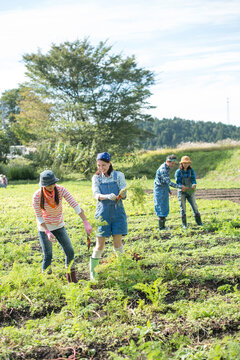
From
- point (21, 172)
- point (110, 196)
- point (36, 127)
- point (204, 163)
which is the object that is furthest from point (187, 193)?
point (36, 127)

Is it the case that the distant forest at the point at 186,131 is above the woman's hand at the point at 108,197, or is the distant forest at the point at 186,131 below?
above

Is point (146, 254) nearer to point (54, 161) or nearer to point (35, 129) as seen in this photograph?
point (54, 161)

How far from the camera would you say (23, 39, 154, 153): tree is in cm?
3412

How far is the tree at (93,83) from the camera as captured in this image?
3412 centimetres

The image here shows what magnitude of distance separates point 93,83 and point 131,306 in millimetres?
31617

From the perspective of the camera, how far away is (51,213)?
5246mm

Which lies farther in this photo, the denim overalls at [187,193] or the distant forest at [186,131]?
the distant forest at [186,131]

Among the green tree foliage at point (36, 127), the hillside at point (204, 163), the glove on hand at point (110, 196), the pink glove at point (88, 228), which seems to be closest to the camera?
the pink glove at point (88, 228)

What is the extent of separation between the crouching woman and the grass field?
275 mm

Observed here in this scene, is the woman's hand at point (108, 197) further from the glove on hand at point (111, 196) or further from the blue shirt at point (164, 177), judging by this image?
the blue shirt at point (164, 177)

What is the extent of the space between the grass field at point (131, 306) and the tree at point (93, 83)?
27.7 meters

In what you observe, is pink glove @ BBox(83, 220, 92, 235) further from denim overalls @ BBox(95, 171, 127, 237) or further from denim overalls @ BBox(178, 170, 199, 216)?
denim overalls @ BBox(178, 170, 199, 216)

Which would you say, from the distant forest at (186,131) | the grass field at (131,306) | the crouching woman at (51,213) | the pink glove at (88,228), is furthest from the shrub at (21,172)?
the distant forest at (186,131)

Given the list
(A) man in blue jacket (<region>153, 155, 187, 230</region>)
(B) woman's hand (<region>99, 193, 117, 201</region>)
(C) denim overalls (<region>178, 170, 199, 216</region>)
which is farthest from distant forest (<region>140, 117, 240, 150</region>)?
(B) woman's hand (<region>99, 193, 117, 201</region>)
